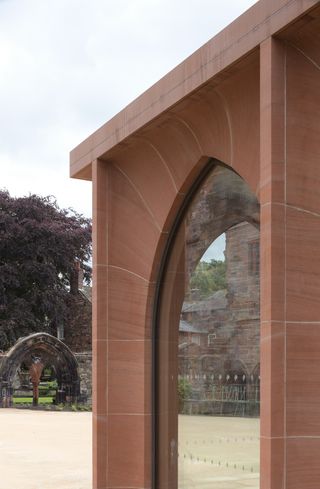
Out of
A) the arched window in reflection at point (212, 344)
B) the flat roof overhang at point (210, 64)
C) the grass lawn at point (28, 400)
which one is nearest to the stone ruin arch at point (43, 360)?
the grass lawn at point (28, 400)

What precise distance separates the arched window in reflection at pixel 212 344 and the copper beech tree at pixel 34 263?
33172 mm

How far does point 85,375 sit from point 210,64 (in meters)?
29.1

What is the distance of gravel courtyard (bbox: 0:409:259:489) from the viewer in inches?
258

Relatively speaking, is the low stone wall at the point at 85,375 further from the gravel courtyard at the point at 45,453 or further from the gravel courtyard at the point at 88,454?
the gravel courtyard at the point at 88,454

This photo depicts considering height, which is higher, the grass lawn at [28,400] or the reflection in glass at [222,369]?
the reflection in glass at [222,369]

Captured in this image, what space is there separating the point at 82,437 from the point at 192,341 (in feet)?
34.6

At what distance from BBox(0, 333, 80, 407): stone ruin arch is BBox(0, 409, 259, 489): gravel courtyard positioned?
429 inches

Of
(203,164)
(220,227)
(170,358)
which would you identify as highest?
(203,164)

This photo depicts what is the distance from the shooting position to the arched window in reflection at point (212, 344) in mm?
6492

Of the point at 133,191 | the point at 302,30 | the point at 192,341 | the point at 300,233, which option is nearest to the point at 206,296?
the point at 192,341

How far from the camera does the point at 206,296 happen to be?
7.20 metres

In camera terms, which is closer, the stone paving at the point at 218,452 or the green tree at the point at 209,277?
the stone paving at the point at 218,452

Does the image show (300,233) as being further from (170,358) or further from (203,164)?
(170,358)

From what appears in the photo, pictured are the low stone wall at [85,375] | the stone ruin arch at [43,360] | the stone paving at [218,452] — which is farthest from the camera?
the low stone wall at [85,375]
